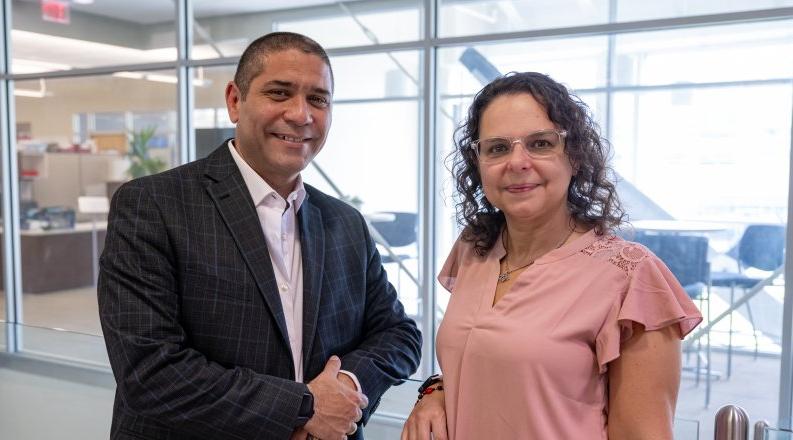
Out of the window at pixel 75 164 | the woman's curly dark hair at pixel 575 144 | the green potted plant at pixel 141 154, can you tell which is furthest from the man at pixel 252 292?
Answer: the green potted plant at pixel 141 154

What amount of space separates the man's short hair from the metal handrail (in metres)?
1.16

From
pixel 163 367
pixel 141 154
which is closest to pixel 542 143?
pixel 163 367

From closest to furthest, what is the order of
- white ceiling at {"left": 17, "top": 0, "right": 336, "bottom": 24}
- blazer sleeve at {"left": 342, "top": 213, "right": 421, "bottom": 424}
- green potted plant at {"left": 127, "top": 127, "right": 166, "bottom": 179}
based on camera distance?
blazer sleeve at {"left": 342, "top": 213, "right": 421, "bottom": 424} < white ceiling at {"left": 17, "top": 0, "right": 336, "bottom": 24} < green potted plant at {"left": 127, "top": 127, "right": 166, "bottom": 179}

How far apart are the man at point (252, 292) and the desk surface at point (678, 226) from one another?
3.67 metres

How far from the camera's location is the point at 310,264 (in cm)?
156

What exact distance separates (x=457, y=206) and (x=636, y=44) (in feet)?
13.2

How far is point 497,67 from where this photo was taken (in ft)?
18.4

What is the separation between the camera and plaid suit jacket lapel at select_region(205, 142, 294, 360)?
1.44 meters

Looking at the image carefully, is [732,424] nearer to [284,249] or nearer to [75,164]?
[284,249]

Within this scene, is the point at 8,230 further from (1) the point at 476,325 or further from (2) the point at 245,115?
(1) the point at 476,325

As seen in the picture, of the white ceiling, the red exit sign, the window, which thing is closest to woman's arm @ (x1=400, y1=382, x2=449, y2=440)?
the white ceiling

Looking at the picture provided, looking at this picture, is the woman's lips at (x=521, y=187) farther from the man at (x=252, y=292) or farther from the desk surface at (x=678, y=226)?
the desk surface at (x=678, y=226)

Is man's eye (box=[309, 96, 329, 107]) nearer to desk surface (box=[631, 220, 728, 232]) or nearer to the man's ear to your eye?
the man's ear

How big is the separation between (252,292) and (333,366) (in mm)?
240
